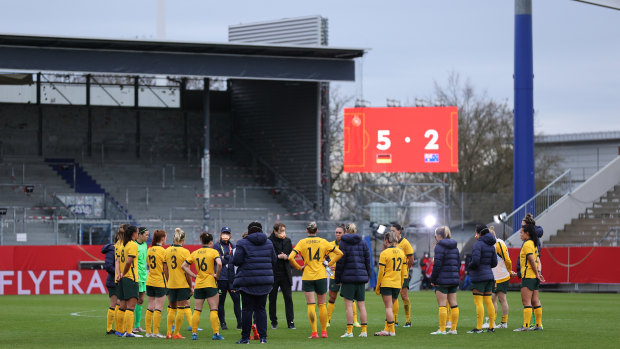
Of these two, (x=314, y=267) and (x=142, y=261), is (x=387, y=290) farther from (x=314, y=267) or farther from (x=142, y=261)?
(x=142, y=261)

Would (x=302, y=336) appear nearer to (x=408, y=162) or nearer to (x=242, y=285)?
(x=242, y=285)

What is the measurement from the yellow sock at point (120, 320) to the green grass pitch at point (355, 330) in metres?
0.28

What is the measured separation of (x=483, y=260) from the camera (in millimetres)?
18328

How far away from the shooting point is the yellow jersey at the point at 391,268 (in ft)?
58.6

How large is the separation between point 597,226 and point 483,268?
23.3m

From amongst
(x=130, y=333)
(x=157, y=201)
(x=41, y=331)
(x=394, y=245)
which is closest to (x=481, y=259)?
(x=394, y=245)

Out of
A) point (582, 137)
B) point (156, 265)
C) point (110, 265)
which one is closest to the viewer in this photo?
point (156, 265)

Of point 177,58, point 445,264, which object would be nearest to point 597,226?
point 177,58

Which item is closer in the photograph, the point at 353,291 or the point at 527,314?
the point at 353,291

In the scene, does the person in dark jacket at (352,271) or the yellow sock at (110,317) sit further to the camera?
the yellow sock at (110,317)

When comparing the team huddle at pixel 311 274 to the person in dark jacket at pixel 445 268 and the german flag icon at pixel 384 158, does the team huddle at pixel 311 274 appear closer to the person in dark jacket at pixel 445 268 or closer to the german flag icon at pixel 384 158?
the person in dark jacket at pixel 445 268

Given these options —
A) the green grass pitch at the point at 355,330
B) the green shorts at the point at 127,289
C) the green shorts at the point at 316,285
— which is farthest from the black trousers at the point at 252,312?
the green shorts at the point at 127,289

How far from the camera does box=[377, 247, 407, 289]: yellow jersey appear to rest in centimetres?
1786

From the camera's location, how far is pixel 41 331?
19.8 metres
